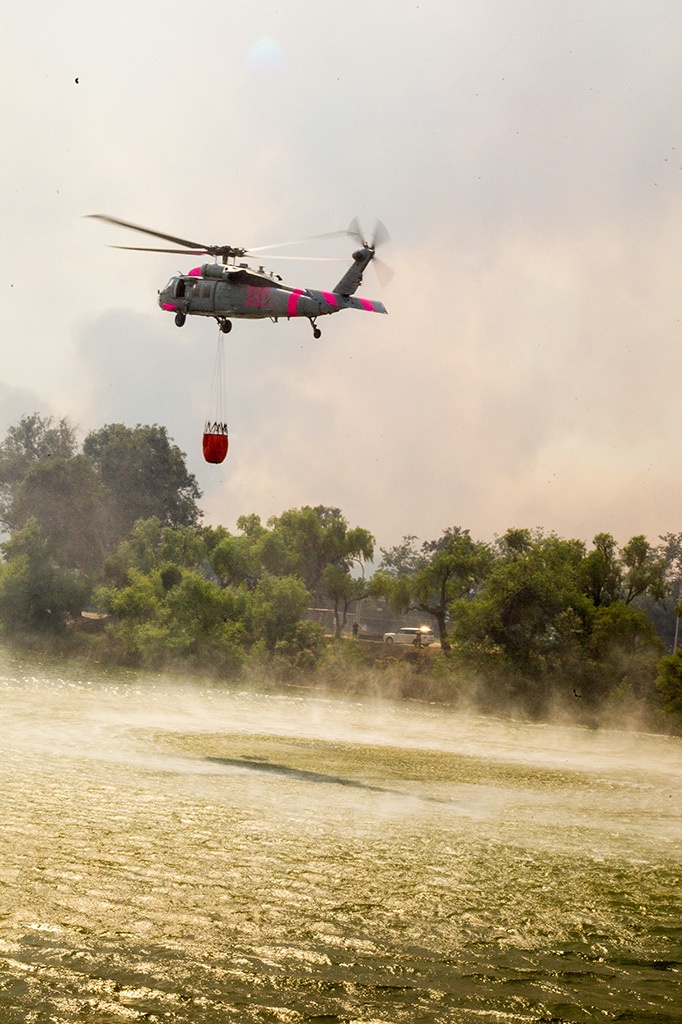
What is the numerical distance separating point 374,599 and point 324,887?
7246cm

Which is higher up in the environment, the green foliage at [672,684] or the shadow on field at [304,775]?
the green foliage at [672,684]

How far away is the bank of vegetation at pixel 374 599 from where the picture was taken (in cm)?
6969

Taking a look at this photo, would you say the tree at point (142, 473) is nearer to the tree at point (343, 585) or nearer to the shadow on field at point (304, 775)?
the tree at point (343, 585)

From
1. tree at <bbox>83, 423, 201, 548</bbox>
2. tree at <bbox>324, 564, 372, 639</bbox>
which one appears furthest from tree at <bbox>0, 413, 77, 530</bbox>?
tree at <bbox>324, 564, 372, 639</bbox>

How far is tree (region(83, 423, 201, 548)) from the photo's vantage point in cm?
15650

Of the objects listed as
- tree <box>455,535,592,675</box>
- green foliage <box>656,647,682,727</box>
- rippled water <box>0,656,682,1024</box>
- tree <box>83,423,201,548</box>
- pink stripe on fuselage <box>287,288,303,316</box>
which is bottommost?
rippled water <box>0,656,682,1024</box>

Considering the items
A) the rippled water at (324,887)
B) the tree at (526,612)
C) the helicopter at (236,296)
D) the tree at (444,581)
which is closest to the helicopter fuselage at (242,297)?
the helicopter at (236,296)

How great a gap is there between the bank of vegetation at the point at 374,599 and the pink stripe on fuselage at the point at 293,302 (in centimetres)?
3533

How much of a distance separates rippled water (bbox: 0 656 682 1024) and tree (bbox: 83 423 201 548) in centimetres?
11350

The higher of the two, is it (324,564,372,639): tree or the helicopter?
the helicopter

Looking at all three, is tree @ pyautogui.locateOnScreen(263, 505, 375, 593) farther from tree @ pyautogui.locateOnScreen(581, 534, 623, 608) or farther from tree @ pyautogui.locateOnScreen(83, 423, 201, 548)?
tree @ pyautogui.locateOnScreen(83, 423, 201, 548)

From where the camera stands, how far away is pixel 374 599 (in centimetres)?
9369

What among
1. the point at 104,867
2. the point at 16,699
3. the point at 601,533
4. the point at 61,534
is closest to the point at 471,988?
the point at 104,867

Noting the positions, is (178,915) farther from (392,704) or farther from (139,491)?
(139,491)
